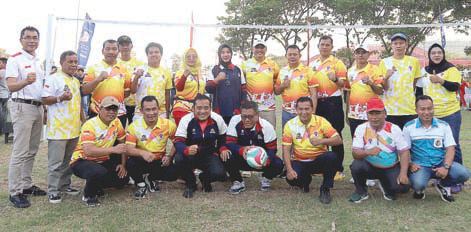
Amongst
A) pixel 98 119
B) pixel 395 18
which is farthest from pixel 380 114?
pixel 395 18

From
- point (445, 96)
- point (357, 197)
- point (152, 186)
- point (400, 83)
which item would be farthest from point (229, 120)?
point (445, 96)

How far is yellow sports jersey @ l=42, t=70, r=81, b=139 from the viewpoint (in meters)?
4.14

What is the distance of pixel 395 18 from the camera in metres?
21.5

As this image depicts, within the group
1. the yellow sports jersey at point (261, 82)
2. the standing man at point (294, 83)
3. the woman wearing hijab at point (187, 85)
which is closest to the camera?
the woman wearing hijab at point (187, 85)

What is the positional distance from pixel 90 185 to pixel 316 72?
130 inches

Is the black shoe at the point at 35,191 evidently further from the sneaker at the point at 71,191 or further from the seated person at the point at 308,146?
the seated person at the point at 308,146

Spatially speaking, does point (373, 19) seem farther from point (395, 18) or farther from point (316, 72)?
point (316, 72)

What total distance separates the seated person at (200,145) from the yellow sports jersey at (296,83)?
1125mm

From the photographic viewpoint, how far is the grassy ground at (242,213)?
3.40 metres

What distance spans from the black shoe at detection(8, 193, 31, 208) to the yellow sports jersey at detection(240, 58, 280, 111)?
309 centimetres

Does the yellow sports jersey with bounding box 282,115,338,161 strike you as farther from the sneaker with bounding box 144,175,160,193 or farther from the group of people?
the sneaker with bounding box 144,175,160,193

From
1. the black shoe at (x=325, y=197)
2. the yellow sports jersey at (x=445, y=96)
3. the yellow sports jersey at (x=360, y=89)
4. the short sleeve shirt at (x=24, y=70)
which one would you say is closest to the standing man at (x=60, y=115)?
the short sleeve shirt at (x=24, y=70)

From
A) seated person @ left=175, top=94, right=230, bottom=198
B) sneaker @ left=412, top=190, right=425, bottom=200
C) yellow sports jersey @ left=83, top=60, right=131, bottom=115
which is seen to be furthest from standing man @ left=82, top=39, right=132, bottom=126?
sneaker @ left=412, top=190, right=425, bottom=200

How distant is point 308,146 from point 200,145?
1.37 meters
